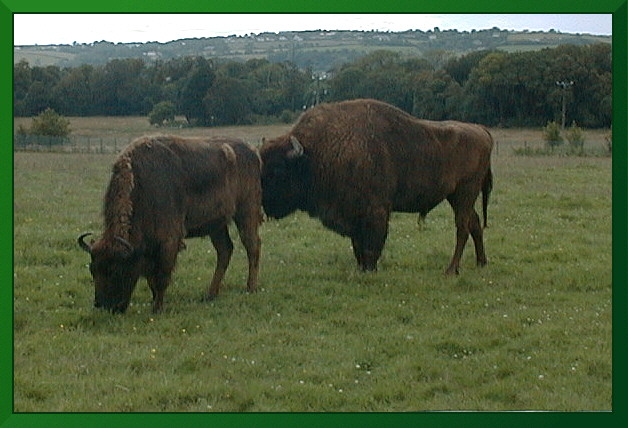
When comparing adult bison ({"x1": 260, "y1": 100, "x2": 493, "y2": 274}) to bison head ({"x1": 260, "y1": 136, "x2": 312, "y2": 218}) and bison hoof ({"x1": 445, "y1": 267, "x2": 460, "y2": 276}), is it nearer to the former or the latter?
bison head ({"x1": 260, "y1": 136, "x2": 312, "y2": 218})

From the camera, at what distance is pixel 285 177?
28.5ft

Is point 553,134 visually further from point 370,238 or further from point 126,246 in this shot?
point 126,246

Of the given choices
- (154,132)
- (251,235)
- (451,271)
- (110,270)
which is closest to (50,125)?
(154,132)

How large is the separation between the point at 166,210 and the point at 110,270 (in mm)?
706

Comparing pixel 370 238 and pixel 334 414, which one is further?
pixel 370 238

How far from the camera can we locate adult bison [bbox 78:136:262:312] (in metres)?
7.16

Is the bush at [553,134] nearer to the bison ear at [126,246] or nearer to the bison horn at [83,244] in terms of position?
the bison ear at [126,246]

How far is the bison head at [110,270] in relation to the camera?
709 centimetres

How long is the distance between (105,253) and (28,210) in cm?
93

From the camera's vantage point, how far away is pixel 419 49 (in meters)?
6.38

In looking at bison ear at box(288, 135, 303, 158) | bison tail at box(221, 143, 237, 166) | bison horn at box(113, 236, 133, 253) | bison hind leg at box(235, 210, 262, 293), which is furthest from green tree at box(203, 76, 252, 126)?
bison ear at box(288, 135, 303, 158)

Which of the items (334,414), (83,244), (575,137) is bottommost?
(334,414)

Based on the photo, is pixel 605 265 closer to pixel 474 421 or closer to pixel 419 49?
pixel 474 421

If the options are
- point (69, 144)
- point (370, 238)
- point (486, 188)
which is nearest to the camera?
point (69, 144)
